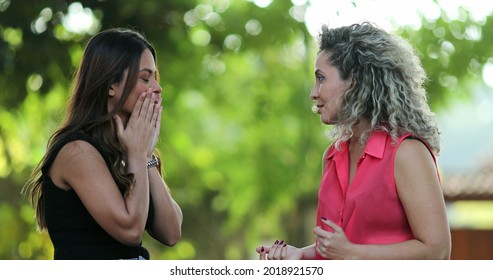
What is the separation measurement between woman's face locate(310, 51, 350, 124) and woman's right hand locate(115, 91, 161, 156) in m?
0.59

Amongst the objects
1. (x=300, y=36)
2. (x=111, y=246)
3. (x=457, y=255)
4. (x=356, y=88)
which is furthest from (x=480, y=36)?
(x=111, y=246)

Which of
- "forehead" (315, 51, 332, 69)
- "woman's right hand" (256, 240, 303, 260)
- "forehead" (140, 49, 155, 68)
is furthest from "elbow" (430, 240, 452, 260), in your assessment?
"forehead" (140, 49, 155, 68)

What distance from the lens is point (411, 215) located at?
9.02ft

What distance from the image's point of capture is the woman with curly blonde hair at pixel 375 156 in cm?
275

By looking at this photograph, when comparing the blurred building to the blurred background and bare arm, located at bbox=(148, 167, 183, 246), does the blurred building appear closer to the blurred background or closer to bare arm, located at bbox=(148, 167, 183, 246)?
the blurred background

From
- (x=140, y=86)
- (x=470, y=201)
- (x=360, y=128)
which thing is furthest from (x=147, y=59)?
(x=470, y=201)

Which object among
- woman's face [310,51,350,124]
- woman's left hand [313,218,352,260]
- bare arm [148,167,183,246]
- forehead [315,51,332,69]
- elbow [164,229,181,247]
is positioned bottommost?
elbow [164,229,181,247]

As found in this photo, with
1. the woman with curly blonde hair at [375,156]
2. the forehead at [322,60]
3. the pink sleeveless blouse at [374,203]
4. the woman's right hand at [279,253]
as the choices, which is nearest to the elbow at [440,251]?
the woman with curly blonde hair at [375,156]

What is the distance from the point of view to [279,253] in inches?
116

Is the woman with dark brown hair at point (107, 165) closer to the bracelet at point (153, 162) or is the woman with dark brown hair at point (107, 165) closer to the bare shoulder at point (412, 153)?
the bracelet at point (153, 162)

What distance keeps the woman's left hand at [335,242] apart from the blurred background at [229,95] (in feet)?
2.73

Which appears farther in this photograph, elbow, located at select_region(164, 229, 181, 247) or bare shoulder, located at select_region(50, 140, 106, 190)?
elbow, located at select_region(164, 229, 181, 247)

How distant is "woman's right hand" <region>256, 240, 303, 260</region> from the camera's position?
2941mm
